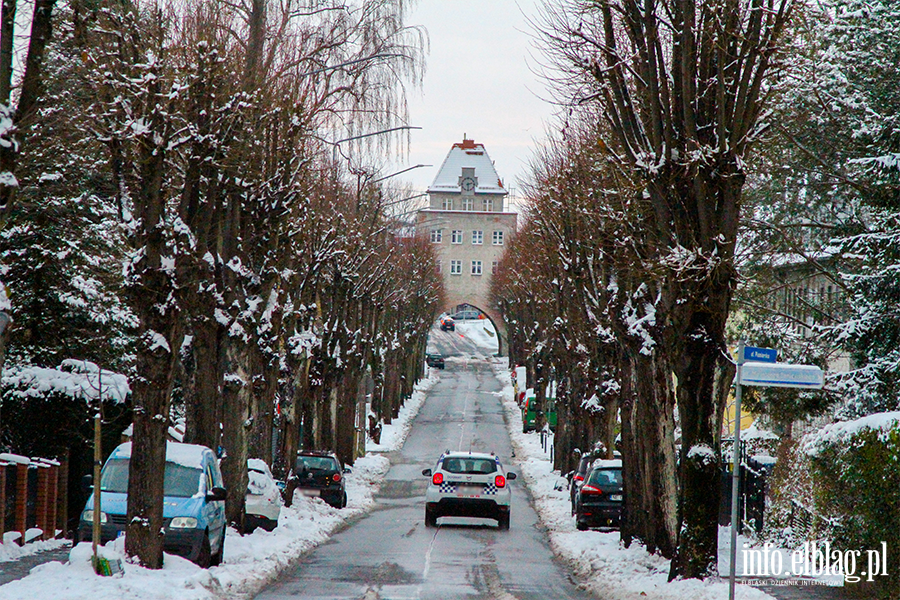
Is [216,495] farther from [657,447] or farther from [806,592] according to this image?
[806,592]

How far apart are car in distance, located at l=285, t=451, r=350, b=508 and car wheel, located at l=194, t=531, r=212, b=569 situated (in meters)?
15.0

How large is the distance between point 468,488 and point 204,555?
35.6ft

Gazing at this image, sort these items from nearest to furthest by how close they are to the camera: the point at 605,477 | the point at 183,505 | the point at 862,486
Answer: the point at 862,486 < the point at 183,505 < the point at 605,477

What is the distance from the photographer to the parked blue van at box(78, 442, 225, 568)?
16203 mm

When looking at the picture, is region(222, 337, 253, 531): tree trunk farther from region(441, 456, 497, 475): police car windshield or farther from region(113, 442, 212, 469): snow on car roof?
region(441, 456, 497, 475): police car windshield

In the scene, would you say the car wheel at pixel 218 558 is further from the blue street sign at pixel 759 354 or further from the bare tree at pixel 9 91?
the blue street sign at pixel 759 354

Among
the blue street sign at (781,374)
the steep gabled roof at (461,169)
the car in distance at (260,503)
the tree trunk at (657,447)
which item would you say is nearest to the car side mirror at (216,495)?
the car in distance at (260,503)

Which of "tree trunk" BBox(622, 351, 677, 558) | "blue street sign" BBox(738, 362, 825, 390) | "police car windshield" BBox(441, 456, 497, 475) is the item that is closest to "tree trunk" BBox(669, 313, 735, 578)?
"blue street sign" BBox(738, 362, 825, 390)

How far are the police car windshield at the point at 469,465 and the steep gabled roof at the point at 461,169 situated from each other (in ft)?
360

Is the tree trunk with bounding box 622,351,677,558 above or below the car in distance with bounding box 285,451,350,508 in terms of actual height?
above

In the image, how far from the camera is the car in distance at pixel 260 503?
76.6 feet

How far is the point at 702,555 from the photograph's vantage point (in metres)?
14.6

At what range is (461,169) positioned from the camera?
137500 millimetres

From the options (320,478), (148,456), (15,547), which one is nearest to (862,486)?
(148,456)
